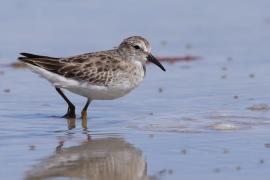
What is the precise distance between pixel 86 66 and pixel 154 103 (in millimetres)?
1464

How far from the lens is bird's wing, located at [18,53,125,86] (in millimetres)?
12492

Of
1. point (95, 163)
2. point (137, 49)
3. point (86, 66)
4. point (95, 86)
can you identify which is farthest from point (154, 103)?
point (95, 163)

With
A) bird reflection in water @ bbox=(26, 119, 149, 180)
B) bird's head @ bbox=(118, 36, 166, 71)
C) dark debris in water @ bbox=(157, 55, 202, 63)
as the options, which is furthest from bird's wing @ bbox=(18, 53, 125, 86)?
dark debris in water @ bbox=(157, 55, 202, 63)

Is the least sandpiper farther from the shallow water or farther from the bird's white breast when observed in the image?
the shallow water

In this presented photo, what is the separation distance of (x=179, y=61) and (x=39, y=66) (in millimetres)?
4613

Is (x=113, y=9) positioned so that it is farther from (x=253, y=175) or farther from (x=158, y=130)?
(x=253, y=175)

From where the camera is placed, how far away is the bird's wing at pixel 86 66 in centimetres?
1249

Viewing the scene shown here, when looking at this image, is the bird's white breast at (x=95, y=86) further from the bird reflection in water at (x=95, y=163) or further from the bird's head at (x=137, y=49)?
the bird reflection in water at (x=95, y=163)

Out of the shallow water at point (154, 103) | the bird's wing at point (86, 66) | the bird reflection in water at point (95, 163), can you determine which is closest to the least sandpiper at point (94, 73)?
the bird's wing at point (86, 66)

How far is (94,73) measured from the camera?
12508 millimetres

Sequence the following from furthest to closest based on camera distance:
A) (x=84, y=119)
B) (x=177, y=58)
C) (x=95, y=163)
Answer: (x=177, y=58), (x=84, y=119), (x=95, y=163)

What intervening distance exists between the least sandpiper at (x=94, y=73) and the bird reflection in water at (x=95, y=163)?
1.72 metres

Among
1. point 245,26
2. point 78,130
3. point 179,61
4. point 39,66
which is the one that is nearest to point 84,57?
point 39,66

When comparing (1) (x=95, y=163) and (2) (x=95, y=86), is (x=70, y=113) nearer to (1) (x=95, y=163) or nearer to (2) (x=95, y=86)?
(2) (x=95, y=86)
